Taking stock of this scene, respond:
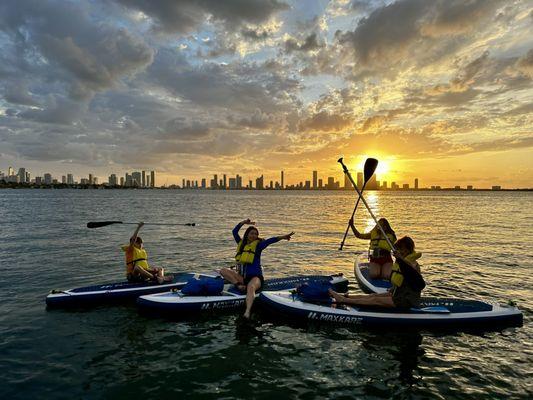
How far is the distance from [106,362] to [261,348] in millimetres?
→ 3206

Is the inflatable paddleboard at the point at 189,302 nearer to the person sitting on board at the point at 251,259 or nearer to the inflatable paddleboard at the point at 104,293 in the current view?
the person sitting on board at the point at 251,259

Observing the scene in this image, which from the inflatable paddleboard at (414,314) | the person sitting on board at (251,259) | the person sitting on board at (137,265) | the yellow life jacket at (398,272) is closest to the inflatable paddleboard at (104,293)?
the person sitting on board at (137,265)

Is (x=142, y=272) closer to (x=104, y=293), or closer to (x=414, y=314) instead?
(x=104, y=293)

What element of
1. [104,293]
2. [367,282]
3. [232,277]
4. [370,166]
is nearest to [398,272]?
[367,282]

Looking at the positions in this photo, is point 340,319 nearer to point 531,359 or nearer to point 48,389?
point 531,359

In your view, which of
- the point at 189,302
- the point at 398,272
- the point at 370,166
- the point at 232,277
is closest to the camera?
the point at 398,272

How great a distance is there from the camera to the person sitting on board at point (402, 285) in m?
8.64

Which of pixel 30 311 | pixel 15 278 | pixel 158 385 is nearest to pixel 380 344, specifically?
pixel 158 385

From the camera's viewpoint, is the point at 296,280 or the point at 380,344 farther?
the point at 296,280

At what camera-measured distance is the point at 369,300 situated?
376 inches

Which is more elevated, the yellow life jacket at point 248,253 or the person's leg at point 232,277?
the yellow life jacket at point 248,253

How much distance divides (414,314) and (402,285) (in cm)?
79

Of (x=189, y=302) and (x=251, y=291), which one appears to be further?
(x=251, y=291)

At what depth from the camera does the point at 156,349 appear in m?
8.08
